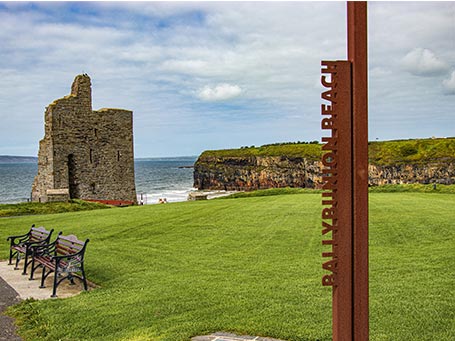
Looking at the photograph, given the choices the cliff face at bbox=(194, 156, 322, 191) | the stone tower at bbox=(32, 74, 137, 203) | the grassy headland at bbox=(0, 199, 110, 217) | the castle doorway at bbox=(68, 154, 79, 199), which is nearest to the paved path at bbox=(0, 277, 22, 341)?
the grassy headland at bbox=(0, 199, 110, 217)

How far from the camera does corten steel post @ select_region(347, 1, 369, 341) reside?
369 centimetres

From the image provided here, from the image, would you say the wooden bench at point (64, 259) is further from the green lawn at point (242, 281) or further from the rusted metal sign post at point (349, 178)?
the rusted metal sign post at point (349, 178)

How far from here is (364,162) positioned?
3.81 m

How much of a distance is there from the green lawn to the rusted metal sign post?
136cm

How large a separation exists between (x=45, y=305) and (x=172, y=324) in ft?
7.60

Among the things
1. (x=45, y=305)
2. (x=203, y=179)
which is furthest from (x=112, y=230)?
(x=203, y=179)

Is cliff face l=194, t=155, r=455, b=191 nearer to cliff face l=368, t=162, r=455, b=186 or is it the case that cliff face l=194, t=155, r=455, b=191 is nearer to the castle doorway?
cliff face l=368, t=162, r=455, b=186

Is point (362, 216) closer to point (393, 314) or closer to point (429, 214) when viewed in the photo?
point (393, 314)

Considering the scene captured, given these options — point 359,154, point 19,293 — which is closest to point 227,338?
point 359,154

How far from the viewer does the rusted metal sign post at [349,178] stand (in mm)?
3736

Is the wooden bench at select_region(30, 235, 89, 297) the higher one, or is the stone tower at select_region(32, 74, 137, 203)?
the stone tower at select_region(32, 74, 137, 203)

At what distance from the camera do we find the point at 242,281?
7559 millimetres

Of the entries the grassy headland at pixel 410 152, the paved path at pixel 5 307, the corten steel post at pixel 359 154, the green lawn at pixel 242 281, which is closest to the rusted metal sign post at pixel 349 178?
the corten steel post at pixel 359 154

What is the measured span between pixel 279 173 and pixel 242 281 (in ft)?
261
